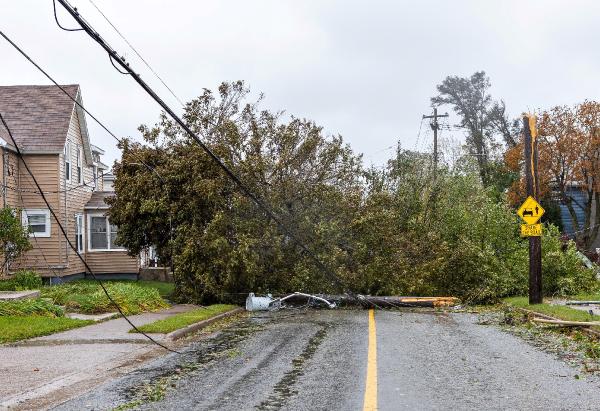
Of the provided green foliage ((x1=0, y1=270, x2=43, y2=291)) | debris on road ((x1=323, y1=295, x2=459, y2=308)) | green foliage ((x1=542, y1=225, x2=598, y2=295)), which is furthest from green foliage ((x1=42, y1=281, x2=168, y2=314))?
A: green foliage ((x1=542, y1=225, x2=598, y2=295))

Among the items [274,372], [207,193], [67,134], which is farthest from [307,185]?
[274,372]

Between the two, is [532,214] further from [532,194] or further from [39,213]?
[39,213]

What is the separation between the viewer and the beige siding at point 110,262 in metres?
31.4

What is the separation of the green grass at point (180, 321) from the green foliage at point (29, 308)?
2.69 meters

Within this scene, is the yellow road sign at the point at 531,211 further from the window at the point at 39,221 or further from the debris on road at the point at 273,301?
the window at the point at 39,221

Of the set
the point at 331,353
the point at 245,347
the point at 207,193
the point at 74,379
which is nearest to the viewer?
the point at 74,379

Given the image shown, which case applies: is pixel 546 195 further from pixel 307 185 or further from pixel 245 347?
pixel 245 347

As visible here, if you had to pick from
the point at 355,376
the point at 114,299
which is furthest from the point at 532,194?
the point at 355,376

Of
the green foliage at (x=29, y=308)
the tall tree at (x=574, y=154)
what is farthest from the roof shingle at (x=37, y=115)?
the tall tree at (x=574, y=154)

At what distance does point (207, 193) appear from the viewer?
22.3 m

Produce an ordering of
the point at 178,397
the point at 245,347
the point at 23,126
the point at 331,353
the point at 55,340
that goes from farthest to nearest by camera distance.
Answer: the point at 23,126 → the point at 55,340 → the point at 245,347 → the point at 331,353 → the point at 178,397

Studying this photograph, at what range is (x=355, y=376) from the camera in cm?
868

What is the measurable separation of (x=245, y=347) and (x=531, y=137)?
11233 mm

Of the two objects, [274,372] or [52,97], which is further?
[52,97]
